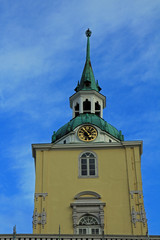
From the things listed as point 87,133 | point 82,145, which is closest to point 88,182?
point 82,145

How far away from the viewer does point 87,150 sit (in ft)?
125

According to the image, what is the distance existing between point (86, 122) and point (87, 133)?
0.99 metres

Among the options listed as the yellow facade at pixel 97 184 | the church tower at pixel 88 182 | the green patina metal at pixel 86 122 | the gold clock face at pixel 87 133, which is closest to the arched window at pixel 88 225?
the church tower at pixel 88 182

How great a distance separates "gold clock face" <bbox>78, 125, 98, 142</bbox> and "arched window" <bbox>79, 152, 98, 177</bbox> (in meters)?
1.35

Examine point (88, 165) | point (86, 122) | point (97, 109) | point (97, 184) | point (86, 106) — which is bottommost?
point (97, 184)

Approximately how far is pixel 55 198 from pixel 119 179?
4.52 m

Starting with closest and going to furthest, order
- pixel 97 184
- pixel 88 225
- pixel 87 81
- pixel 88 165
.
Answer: pixel 88 225 → pixel 97 184 → pixel 88 165 → pixel 87 81

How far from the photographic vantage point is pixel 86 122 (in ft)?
130

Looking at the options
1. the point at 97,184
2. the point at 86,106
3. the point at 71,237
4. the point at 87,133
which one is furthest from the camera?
the point at 86,106

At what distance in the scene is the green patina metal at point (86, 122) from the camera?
39.7 metres

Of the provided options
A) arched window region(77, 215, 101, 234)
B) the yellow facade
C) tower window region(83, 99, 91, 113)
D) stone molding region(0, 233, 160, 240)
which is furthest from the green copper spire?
stone molding region(0, 233, 160, 240)

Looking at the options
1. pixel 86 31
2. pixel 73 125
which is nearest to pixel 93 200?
pixel 73 125

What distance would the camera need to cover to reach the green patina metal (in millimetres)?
39688

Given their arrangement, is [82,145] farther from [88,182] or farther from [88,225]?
[88,225]
